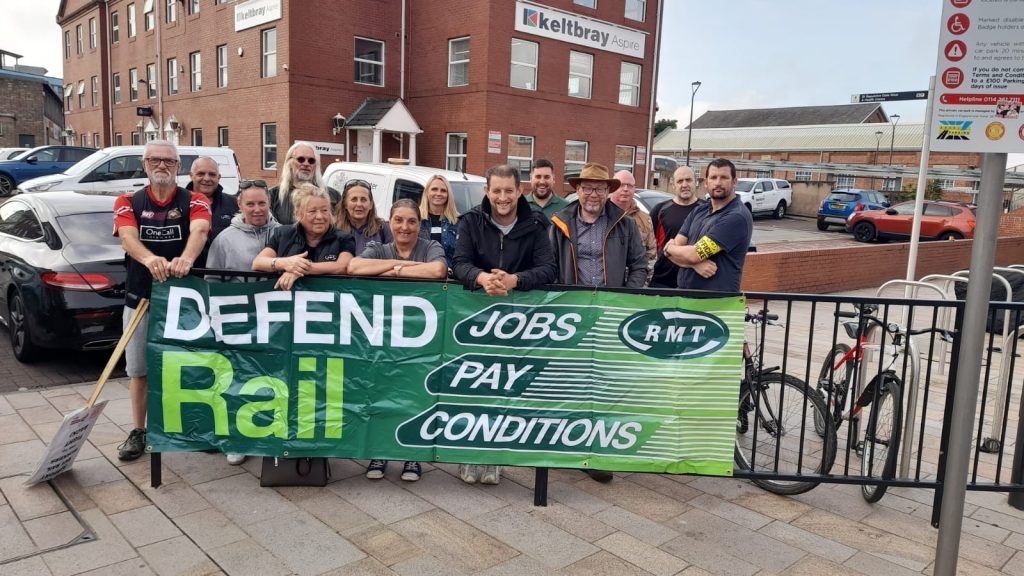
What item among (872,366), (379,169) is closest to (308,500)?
(872,366)

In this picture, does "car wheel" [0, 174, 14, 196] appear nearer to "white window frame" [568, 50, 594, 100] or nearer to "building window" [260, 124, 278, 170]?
"building window" [260, 124, 278, 170]

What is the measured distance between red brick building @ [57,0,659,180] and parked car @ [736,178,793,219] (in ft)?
22.0

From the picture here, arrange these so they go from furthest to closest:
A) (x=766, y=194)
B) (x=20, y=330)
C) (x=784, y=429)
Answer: (x=766, y=194), (x=20, y=330), (x=784, y=429)

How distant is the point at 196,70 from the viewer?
28.1 m

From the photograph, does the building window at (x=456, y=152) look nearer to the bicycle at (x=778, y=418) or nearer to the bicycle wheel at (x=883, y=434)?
the bicycle at (x=778, y=418)

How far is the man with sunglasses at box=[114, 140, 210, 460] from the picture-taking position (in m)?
4.43

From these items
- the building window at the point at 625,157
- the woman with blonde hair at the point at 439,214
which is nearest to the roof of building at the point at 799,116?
the building window at the point at 625,157

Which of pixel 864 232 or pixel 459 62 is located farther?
pixel 864 232

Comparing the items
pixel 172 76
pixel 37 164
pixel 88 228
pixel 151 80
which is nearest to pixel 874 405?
pixel 88 228

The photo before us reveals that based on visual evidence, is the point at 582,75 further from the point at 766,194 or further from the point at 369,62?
the point at 766,194

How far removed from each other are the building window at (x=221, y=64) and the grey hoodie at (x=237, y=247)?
24144 mm

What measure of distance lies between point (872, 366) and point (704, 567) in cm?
298

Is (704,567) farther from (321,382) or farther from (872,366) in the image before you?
(872,366)

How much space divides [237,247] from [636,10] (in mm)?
24283
